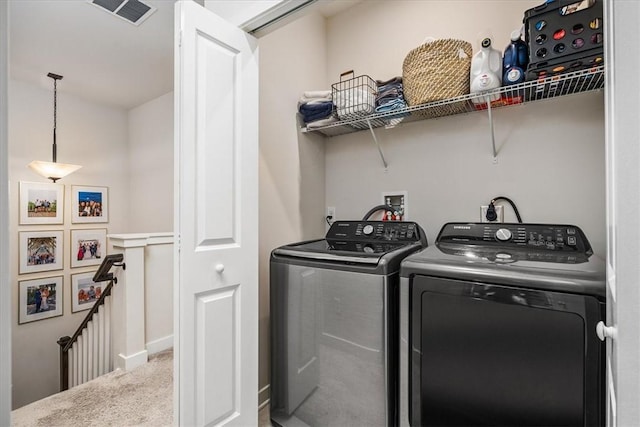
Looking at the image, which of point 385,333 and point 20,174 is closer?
point 385,333

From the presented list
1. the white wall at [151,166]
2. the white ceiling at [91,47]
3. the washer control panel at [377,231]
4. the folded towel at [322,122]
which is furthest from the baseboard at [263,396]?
the white wall at [151,166]

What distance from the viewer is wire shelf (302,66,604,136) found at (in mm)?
1390

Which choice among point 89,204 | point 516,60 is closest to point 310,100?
point 516,60

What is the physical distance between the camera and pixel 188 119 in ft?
4.17

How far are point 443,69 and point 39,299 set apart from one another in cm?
460

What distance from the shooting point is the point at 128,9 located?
7.49 ft

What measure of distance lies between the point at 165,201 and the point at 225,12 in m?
2.86

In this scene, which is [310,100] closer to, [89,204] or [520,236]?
[520,236]

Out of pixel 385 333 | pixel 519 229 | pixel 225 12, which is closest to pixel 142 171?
pixel 225 12

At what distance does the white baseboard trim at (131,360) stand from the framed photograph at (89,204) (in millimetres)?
2232

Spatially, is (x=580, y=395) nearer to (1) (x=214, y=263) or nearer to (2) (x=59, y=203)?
(1) (x=214, y=263)

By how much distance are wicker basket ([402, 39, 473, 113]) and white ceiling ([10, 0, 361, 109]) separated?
2.32 ft

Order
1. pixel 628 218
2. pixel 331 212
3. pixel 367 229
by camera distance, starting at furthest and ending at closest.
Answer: pixel 331 212, pixel 367 229, pixel 628 218

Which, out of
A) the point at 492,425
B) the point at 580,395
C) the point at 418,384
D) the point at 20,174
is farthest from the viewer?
the point at 20,174
